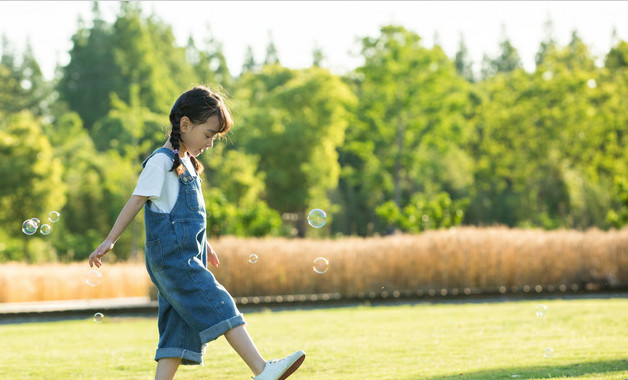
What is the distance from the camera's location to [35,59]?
7044 cm

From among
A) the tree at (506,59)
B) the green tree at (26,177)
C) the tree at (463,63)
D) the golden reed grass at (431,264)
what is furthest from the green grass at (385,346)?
the tree at (463,63)

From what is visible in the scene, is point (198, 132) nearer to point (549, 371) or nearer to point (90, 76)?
point (549, 371)

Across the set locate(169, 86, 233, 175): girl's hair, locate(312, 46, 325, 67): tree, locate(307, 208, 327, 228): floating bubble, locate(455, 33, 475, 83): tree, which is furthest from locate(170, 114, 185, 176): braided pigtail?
locate(455, 33, 475, 83): tree

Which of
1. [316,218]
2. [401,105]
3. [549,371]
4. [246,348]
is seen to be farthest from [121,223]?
[401,105]

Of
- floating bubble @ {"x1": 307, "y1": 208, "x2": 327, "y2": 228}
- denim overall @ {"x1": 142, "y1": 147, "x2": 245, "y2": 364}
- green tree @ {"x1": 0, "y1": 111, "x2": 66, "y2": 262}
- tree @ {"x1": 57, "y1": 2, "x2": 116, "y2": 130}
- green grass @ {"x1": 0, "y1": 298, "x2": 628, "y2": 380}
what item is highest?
tree @ {"x1": 57, "y1": 2, "x2": 116, "y2": 130}

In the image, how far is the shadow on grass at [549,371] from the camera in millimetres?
5566

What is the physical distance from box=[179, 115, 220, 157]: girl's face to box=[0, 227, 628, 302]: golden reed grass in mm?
11747

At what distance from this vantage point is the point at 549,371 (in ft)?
19.0

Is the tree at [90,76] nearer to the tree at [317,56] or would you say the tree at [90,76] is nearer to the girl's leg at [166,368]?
the tree at [317,56]

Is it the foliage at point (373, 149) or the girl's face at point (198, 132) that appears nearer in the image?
the girl's face at point (198, 132)

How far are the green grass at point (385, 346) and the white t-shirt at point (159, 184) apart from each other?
216 cm

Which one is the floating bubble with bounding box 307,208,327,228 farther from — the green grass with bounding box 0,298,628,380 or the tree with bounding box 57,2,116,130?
the tree with bounding box 57,2,116,130

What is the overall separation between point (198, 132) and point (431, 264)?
1210cm

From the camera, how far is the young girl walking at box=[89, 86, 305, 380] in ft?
13.9
